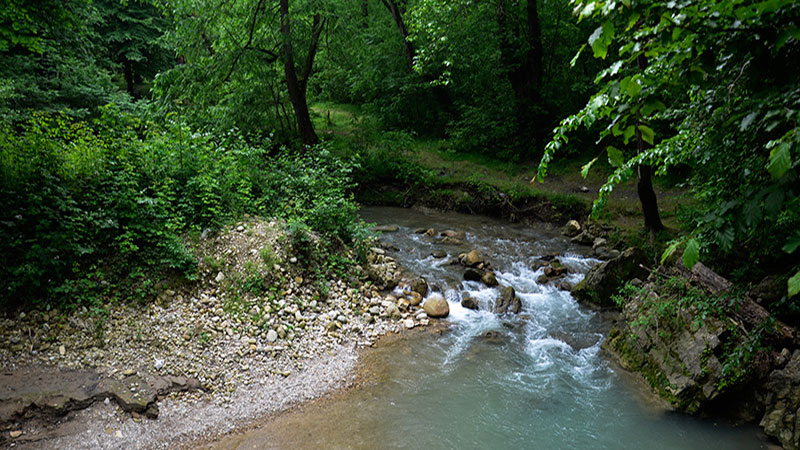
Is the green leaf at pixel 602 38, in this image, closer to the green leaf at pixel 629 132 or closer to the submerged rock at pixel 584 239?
the green leaf at pixel 629 132

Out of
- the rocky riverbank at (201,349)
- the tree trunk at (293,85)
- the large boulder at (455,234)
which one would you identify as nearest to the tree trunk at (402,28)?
the tree trunk at (293,85)

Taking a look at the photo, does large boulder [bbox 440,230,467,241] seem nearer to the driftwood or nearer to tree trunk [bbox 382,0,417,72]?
the driftwood

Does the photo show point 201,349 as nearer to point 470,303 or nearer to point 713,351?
point 470,303

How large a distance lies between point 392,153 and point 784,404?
41.3ft

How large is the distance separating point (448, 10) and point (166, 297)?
10264mm

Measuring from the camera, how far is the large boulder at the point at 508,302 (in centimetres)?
780

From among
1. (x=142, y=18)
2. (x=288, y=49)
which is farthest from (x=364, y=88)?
(x=142, y=18)

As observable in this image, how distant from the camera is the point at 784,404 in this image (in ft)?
15.4

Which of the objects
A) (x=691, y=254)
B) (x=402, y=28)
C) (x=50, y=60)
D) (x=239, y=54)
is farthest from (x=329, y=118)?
(x=691, y=254)

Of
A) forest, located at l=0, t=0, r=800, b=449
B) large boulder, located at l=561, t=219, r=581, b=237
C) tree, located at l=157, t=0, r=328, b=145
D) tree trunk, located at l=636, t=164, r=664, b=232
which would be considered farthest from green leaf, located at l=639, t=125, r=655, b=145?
tree, located at l=157, t=0, r=328, b=145

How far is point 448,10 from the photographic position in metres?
11.9

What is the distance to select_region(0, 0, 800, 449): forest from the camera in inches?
77.3

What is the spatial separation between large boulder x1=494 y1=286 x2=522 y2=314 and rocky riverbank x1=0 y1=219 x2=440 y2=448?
1.51 meters

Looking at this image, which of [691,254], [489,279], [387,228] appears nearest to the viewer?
[691,254]
